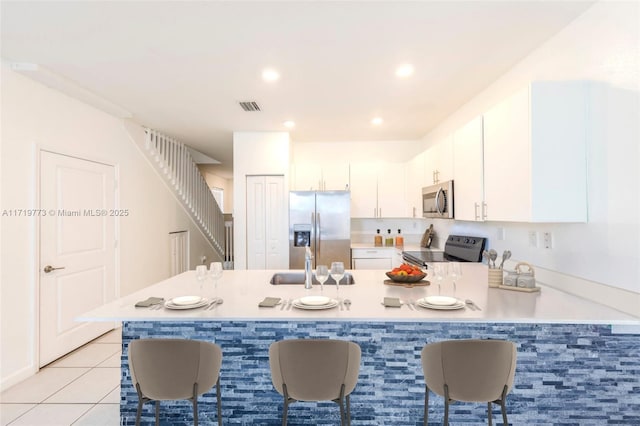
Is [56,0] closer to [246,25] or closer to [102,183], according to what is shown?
[246,25]

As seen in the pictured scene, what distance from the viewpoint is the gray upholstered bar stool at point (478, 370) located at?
1473 mm

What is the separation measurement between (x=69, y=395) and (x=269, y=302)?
192 centimetres

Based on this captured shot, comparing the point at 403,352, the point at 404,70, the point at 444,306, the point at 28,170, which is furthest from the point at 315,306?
the point at 28,170

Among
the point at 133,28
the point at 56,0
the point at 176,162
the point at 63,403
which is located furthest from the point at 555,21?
the point at 176,162

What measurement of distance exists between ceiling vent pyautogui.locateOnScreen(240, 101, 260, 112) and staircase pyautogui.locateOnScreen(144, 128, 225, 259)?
1786 millimetres

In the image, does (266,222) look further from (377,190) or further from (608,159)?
(608,159)

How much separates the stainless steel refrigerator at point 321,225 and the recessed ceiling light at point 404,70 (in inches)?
80.3

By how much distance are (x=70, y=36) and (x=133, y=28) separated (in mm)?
477

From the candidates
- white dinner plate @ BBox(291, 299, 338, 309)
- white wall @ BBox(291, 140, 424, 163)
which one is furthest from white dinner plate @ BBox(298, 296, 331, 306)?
white wall @ BBox(291, 140, 424, 163)

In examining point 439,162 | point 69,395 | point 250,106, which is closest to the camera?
point 69,395

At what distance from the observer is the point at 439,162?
12.3ft

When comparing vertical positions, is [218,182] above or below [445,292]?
above

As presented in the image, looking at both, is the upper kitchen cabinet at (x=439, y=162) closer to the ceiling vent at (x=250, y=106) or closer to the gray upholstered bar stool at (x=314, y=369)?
the ceiling vent at (x=250, y=106)

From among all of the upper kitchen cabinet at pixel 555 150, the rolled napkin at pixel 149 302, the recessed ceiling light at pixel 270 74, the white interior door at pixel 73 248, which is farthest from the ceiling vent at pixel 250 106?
the upper kitchen cabinet at pixel 555 150
